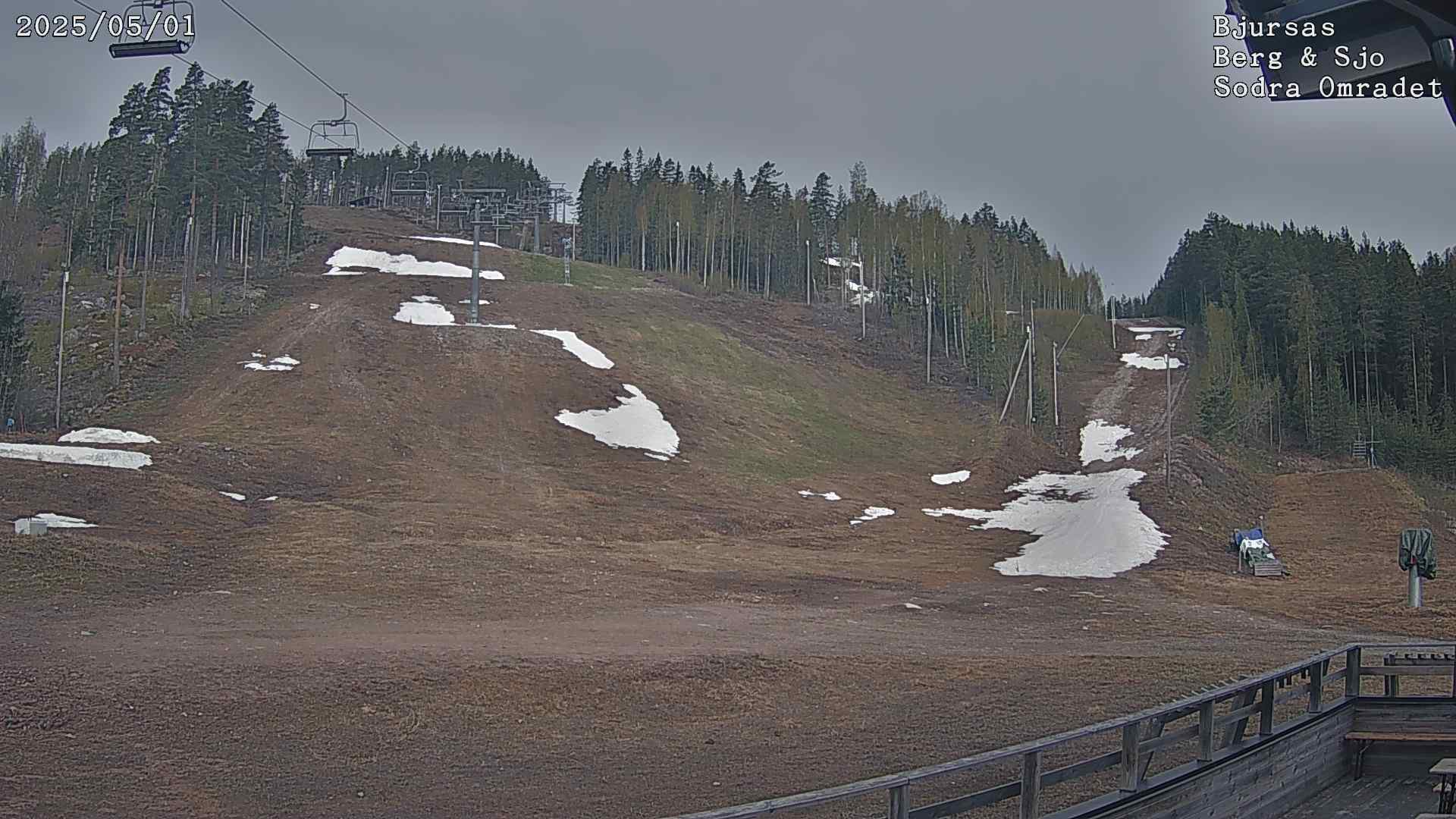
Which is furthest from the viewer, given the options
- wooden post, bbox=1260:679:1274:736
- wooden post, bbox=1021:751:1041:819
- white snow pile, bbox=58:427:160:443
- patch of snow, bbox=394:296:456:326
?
patch of snow, bbox=394:296:456:326

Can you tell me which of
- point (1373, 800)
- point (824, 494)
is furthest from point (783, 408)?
point (1373, 800)

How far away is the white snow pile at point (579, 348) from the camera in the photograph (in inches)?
2347

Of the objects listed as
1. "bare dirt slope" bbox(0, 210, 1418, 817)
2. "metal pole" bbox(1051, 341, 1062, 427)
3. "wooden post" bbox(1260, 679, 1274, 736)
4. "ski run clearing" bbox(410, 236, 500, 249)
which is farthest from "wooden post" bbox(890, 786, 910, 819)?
"ski run clearing" bbox(410, 236, 500, 249)

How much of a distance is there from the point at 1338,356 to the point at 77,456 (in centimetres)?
7802

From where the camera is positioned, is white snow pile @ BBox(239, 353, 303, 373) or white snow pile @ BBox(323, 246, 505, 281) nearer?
white snow pile @ BBox(239, 353, 303, 373)

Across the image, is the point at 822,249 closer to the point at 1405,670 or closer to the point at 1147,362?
the point at 1147,362

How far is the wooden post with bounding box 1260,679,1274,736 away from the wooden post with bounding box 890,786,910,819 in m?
5.09

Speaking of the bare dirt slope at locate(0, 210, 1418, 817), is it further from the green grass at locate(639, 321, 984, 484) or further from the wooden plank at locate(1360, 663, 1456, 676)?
the wooden plank at locate(1360, 663, 1456, 676)

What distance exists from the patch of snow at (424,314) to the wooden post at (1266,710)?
5659 centimetres

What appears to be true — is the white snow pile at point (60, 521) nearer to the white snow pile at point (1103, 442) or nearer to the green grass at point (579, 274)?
the white snow pile at point (1103, 442)

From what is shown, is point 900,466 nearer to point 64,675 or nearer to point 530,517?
point 530,517

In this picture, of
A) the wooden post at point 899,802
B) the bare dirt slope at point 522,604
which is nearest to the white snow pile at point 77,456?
the bare dirt slope at point 522,604

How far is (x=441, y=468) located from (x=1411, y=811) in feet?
118

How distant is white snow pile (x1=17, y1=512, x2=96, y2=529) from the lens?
27594 millimetres
